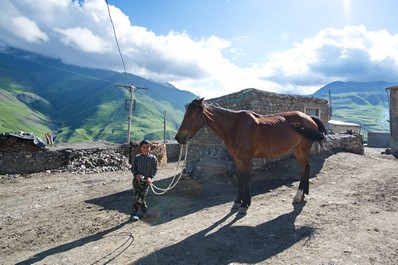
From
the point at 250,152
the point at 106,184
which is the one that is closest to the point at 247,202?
the point at 250,152

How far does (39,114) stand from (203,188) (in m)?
198

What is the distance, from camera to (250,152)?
231 inches

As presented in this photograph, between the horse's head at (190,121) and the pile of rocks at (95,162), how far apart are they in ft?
39.7

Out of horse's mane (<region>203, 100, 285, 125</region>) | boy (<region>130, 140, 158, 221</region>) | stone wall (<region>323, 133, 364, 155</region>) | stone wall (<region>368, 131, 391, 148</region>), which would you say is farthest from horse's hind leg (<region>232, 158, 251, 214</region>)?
stone wall (<region>368, 131, 391, 148</region>)

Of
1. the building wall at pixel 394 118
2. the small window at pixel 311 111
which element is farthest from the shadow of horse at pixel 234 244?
the building wall at pixel 394 118

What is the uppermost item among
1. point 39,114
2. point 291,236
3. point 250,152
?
point 39,114

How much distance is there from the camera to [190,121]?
5.74 m

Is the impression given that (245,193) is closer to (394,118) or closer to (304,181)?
(304,181)

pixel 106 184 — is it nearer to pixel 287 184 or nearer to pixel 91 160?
pixel 91 160

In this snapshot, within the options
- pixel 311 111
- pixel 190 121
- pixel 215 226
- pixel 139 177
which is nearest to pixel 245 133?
pixel 190 121

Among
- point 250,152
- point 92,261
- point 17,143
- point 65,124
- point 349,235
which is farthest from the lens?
point 65,124

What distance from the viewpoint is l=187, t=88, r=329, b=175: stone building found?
10383 millimetres

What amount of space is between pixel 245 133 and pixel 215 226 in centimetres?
213

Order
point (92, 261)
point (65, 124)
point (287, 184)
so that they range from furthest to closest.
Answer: point (65, 124)
point (287, 184)
point (92, 261)
